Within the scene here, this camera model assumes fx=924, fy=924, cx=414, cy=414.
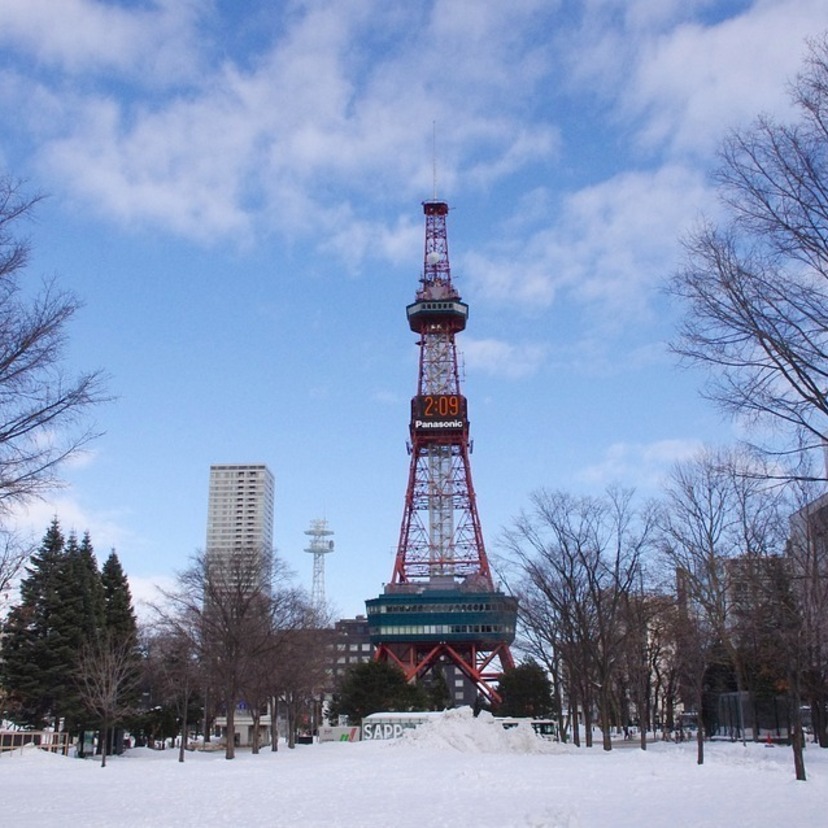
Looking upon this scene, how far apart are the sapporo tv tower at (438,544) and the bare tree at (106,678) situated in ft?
138

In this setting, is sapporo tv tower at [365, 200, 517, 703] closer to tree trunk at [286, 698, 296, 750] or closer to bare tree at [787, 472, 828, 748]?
tree trunk at [286, 698, 296, 750]

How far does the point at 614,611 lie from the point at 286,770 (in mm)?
16787

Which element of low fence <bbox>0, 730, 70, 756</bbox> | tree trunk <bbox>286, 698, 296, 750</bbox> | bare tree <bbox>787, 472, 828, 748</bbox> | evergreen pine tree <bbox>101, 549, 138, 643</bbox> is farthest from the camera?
tree trunk <bbox>286, 698, 296, 750</bbox>

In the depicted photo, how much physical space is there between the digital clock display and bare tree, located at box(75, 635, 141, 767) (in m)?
51.3

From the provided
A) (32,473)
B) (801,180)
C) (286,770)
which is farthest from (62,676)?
(801,180)

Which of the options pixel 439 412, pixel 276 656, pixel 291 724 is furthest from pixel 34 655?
pixel 439 412

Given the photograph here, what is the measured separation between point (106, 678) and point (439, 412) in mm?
61151

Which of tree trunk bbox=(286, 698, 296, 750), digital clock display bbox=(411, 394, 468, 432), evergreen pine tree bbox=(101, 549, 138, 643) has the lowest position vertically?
tree trunk bbox=(286, 698, 296, 750)

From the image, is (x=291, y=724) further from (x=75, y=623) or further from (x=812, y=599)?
(x=812, y=599)

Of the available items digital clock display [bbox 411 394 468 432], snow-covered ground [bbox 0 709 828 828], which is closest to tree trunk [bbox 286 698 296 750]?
snow-covered ground [bbox 0 709 828 828]

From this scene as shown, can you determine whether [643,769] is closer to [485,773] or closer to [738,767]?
[738,767]

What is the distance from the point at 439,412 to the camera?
100375mm

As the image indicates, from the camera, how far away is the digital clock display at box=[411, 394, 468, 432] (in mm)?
99369

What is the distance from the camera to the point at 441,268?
355 feet
